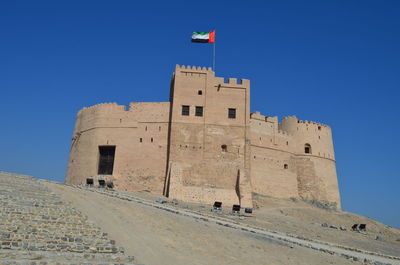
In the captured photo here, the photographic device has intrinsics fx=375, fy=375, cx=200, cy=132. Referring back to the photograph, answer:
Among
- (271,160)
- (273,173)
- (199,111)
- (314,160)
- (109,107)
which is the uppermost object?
(109,107)

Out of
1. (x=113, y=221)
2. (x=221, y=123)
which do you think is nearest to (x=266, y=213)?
(x=221, y=123)

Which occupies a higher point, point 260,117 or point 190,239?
point 260,117

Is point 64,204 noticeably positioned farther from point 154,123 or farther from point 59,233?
point 154,123

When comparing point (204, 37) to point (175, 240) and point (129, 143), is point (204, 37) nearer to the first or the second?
point (129, 143)

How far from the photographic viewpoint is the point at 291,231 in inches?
778

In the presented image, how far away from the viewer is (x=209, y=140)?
28.0m

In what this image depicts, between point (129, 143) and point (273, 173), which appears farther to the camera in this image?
point (273, 173)

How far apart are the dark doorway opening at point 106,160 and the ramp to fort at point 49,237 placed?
15884mm

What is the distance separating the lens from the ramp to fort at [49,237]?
984cm

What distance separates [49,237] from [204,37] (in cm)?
2201

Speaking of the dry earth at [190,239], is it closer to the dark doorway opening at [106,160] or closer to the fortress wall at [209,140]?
the fortress wall at [209,140]

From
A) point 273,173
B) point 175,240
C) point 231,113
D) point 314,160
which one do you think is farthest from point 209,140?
point 175,240

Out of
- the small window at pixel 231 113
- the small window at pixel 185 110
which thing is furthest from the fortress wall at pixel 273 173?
the small window at pixel 185 110

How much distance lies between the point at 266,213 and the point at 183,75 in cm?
1214
